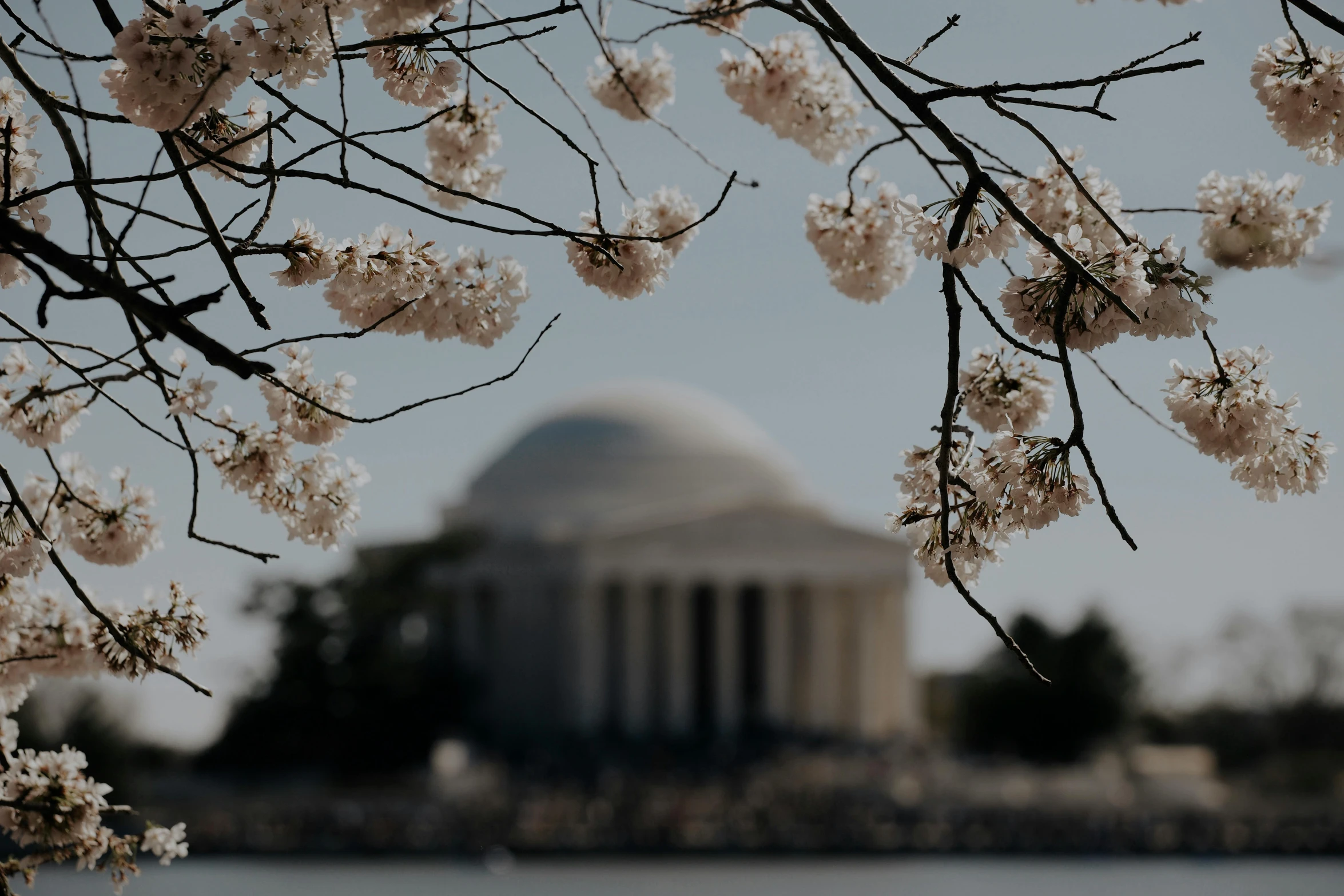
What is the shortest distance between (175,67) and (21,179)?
4.15 feet

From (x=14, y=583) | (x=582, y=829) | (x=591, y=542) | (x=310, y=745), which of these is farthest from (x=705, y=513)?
(x=14, y=583)

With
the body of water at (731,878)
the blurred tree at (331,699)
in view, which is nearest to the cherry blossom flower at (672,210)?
the body of water at (731,878)

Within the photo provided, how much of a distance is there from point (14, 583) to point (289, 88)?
103 inches

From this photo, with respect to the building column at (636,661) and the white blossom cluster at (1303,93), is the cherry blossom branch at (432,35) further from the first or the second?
the building column at (636,661)

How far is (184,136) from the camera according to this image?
525 cm

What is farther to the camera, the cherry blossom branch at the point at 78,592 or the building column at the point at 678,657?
the building column at the point at 678,657

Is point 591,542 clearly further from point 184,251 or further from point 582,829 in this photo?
point 184,251

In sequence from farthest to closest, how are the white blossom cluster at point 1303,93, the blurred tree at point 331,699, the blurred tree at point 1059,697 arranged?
the blurred tree at point 1059,697
the blurred tree at point 331,699
the white blossom cluster at point 1303,93

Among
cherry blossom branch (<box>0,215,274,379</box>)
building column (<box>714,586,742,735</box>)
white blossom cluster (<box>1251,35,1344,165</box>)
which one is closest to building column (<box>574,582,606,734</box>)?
building column (<box>714,586,742,735</box>)

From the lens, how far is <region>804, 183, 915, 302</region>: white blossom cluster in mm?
6621

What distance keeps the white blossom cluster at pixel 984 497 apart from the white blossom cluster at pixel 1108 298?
37 centimetres

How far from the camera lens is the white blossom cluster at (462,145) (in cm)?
734

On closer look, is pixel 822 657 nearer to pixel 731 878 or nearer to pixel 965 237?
pixel 731 878

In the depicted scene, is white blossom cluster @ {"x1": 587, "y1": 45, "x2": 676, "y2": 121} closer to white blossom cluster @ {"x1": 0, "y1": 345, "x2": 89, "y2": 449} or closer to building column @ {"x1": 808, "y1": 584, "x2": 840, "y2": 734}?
white blossom cluster @ {"x1": 0, "y1": 345, "x2": 89, "y2": 449}
